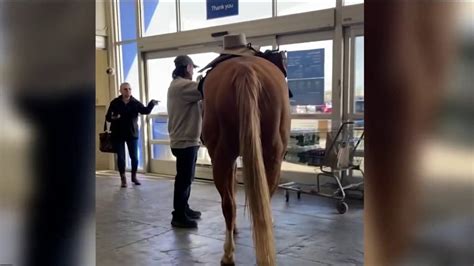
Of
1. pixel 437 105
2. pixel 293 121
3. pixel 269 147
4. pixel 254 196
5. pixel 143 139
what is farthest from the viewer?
pixel 143 139

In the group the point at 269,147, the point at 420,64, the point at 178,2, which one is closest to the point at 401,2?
the point at 420,64

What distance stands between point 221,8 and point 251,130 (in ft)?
14.0

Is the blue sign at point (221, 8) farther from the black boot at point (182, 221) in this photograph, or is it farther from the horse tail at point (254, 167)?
the horse tail at point (254, 167)

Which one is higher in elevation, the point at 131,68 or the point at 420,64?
the point at 131,68

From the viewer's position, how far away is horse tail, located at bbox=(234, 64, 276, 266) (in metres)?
2.31

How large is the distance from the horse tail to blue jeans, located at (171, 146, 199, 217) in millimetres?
1381

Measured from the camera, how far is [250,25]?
5.91 meters

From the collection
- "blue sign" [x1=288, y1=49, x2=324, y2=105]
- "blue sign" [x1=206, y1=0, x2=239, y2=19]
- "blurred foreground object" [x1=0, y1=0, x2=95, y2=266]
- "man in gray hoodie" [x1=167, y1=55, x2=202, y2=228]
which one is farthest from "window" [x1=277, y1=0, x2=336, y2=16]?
"blurred foreground object" [x1=0, y1=0, x2=95, y2=266]

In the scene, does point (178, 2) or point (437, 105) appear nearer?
point (437, 105)

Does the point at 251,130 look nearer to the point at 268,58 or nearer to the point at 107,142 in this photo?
the point at 268,58

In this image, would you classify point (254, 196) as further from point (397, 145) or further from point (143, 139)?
point (143, 139)

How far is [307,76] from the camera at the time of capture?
5602 mm

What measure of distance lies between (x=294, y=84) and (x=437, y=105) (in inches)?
208

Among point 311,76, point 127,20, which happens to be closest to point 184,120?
point 311,76
